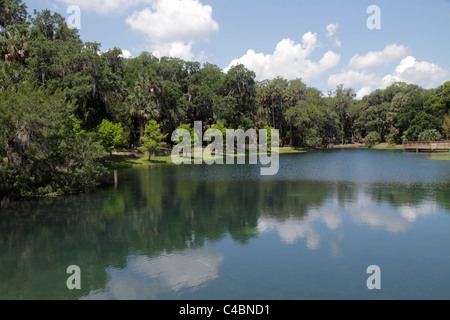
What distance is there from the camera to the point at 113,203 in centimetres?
2627

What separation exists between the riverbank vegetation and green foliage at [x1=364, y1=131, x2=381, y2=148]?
12.9 inches

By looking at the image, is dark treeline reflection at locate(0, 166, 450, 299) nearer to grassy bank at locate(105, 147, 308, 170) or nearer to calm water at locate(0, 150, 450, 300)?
calm water at locate(0, 150, 450, 300)

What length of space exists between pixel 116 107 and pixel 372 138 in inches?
2897

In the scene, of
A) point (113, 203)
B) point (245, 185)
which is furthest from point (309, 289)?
point (245, 185)

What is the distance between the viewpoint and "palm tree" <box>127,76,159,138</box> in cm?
5912

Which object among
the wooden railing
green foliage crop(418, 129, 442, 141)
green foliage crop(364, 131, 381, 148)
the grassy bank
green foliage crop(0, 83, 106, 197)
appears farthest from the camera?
green foliage crop(364, 131, 381, 148)

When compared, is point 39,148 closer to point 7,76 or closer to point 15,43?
point 7,76

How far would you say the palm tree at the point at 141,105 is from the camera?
5912cm

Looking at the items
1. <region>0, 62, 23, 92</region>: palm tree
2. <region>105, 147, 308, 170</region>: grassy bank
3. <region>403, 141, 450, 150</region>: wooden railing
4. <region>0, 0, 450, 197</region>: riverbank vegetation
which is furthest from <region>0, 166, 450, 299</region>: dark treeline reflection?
<region>403, 141, 450, 150</region>: wooden railing

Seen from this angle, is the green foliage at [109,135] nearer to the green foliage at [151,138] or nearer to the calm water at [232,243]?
the green foliage at [151,138]

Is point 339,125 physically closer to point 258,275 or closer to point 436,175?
point 436,175

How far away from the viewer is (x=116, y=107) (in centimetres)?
5725

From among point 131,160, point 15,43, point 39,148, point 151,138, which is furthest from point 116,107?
point 39,148
